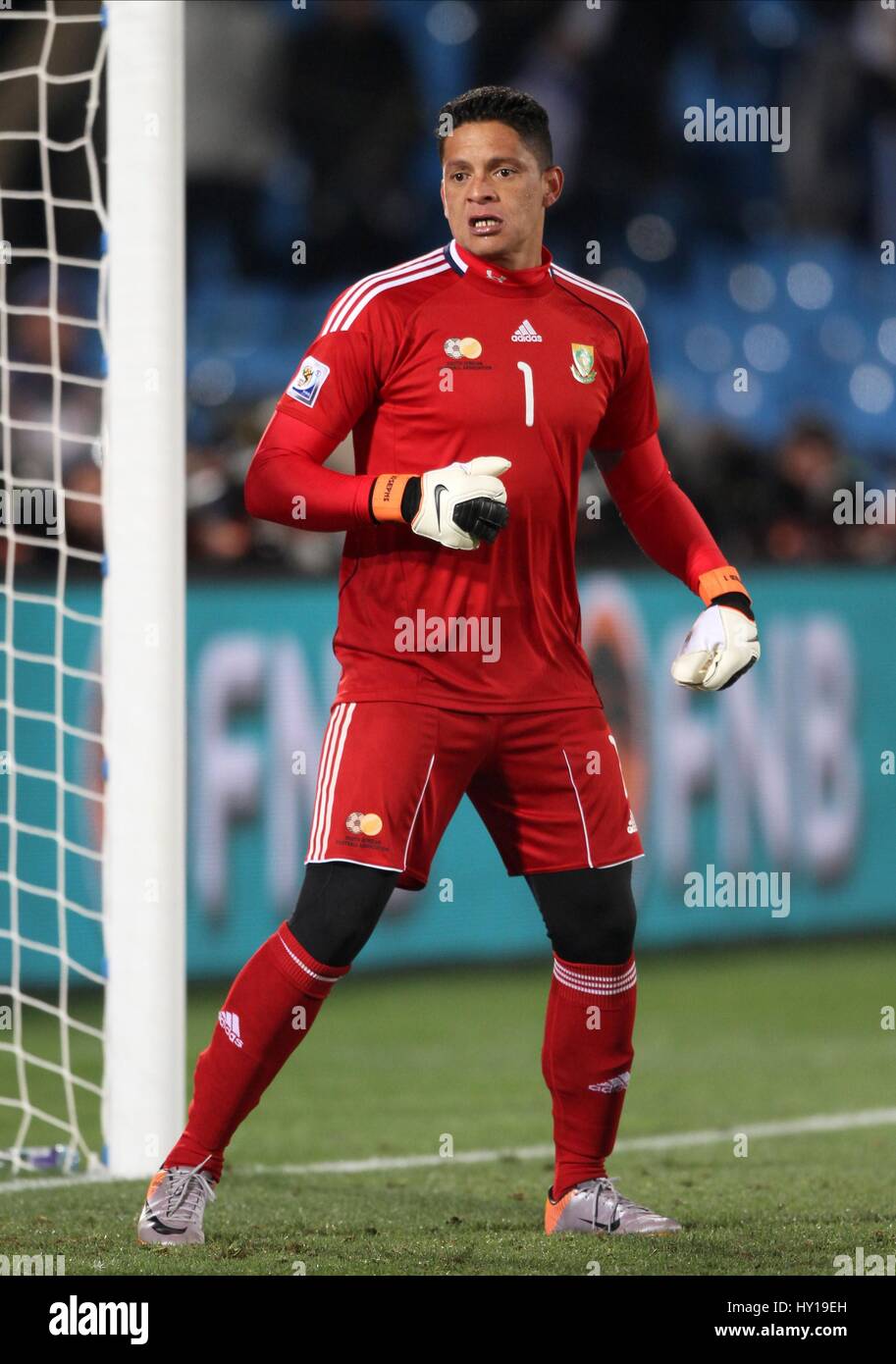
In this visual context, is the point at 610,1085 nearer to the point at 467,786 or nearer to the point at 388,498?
the point at 467,786

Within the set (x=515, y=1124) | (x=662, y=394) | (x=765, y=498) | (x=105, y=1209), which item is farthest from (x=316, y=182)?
(x=105, y=1209)

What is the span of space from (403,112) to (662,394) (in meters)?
2.26

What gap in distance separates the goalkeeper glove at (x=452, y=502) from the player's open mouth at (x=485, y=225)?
493 mm

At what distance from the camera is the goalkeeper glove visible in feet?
12.4

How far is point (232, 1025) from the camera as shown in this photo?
13.2 ft

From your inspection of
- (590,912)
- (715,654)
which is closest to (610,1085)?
(590,912)

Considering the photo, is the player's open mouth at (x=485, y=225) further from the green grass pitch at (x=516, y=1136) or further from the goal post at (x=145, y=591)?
the green grass pitch at (x=516, y=1136)

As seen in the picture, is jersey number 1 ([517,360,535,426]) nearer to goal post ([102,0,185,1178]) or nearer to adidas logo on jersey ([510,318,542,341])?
adidas logo on jersey ([510,318,542,341])

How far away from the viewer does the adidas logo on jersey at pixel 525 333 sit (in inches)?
162

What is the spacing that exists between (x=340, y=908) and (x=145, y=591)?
4.42 feet

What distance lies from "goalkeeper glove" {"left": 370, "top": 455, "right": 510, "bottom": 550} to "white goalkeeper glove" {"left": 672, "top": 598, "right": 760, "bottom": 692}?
1.69 feet

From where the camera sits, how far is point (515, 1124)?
244 inches

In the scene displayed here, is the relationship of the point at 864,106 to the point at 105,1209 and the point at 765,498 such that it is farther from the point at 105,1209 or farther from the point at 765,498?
the point at 105,1209

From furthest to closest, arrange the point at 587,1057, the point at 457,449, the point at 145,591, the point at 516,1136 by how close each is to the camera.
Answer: the point at 516,1136 → the point at 145,591 → the point at 587,1057 → the point at 457,449
